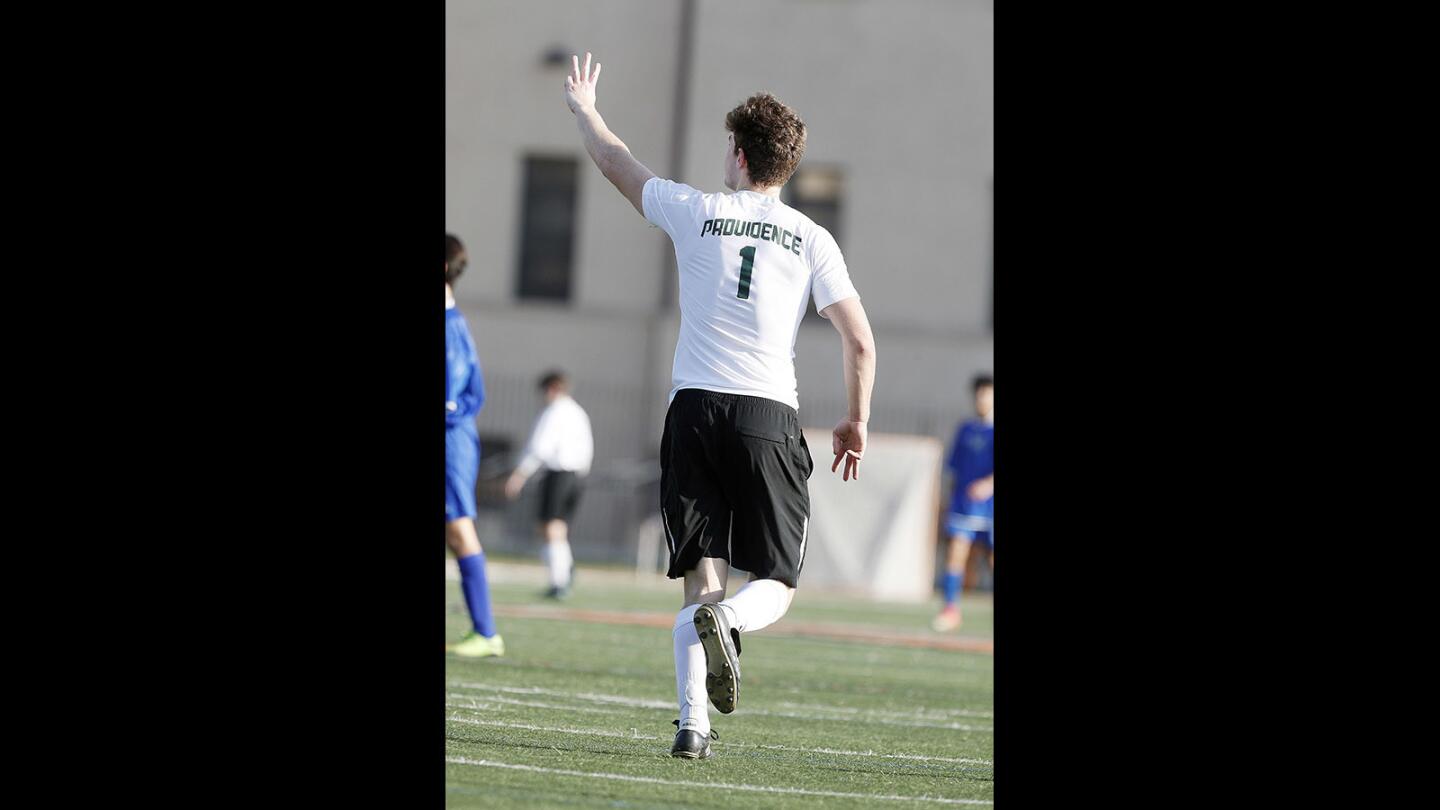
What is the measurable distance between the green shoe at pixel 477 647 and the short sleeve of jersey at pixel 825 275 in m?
4.39

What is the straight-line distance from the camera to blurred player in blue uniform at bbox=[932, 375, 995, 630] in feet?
50.7

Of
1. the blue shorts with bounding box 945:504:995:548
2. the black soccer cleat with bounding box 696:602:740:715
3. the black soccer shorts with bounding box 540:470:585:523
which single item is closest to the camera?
the black soccer cleat with bounding box 696:602:740:715

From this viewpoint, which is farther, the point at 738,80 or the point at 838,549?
the point at 738,80

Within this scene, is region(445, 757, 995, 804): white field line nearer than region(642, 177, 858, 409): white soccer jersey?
Yes

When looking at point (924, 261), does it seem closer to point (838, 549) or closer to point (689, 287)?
point (838, 549)

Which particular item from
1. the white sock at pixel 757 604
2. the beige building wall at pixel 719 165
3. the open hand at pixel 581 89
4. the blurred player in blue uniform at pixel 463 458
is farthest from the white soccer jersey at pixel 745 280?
the beige building wall at pixel 719 165

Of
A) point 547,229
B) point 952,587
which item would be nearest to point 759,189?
point 952,587

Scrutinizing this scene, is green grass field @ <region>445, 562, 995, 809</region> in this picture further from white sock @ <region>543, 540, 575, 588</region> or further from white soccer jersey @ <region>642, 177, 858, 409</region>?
white sock @ <region>543, 540, 575, 588</region>

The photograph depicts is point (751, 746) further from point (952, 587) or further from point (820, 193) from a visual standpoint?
point (820, 193)

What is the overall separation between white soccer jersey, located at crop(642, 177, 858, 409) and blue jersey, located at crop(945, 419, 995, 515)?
9.59 m

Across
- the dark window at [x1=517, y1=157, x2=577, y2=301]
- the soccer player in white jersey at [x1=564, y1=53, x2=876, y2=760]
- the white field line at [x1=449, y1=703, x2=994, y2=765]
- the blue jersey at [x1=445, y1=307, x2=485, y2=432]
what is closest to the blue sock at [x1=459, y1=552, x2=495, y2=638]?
the blue jersey at [x1=445, y1=307, x2=485, y2=432]
